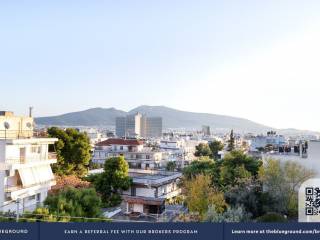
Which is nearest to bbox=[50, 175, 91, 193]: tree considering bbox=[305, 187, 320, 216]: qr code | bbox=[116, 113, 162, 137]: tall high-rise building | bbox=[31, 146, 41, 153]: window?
bbox=[31, 146, 41, 153]: window

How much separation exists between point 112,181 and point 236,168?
793 cm

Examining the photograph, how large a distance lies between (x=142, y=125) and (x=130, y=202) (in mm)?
164754

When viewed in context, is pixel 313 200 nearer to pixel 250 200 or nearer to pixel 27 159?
pixel 250 200

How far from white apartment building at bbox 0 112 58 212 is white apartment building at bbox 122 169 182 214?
6721 mm

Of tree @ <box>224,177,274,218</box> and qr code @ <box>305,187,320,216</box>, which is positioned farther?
tree @ <box>224,177,274,218</box>

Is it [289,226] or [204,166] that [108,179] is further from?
[289,226]

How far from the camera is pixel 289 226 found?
682 centimetres

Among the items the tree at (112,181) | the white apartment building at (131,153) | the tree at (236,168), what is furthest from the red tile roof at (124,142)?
the tree at (236,168)

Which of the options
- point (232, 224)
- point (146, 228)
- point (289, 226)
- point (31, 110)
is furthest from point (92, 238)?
point (31, 110)

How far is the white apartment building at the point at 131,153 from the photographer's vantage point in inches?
2227

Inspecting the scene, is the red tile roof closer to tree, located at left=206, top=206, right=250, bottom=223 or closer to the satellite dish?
the satellite dish

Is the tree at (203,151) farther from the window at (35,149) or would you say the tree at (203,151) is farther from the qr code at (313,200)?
the qr code at (313,200)

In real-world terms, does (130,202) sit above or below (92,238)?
below

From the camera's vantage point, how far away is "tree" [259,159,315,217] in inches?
690
